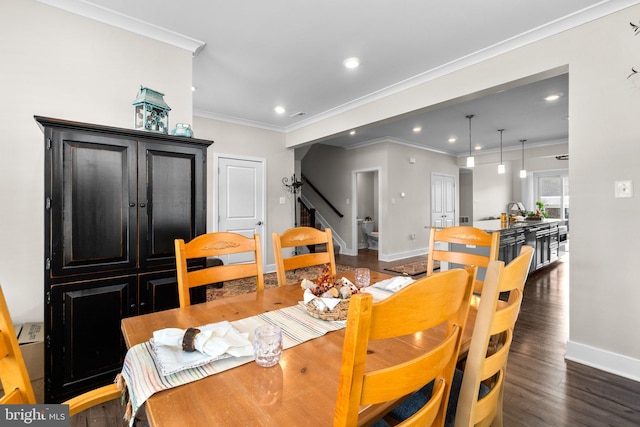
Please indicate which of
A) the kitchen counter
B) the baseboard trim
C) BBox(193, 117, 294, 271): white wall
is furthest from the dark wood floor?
BBox(193, 117, 294, 271): white wall

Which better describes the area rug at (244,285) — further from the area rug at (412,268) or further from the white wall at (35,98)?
the white wall at (35,98)

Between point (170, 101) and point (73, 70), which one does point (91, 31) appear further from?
point (170, 101)

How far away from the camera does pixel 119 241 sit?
184cm

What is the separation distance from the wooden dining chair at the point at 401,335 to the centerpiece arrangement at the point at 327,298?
1.65 feet

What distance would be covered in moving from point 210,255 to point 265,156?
3.95 metres

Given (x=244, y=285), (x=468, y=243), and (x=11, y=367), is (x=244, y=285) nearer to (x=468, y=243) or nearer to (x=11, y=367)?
(x=468, y=243)

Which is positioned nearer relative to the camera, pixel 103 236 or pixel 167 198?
pixel 103 236

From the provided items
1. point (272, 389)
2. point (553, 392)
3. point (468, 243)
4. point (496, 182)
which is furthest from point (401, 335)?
point (496, 182)

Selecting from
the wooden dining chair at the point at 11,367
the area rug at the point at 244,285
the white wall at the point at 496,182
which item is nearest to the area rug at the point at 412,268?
the area rug at the point at 244,285

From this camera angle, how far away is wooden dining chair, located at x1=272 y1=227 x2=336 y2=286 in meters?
1.73

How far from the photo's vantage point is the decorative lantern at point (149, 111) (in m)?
2.12

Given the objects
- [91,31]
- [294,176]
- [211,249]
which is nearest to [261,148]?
[294,176]

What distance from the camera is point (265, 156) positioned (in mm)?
5297

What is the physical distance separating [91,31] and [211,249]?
2.10m
